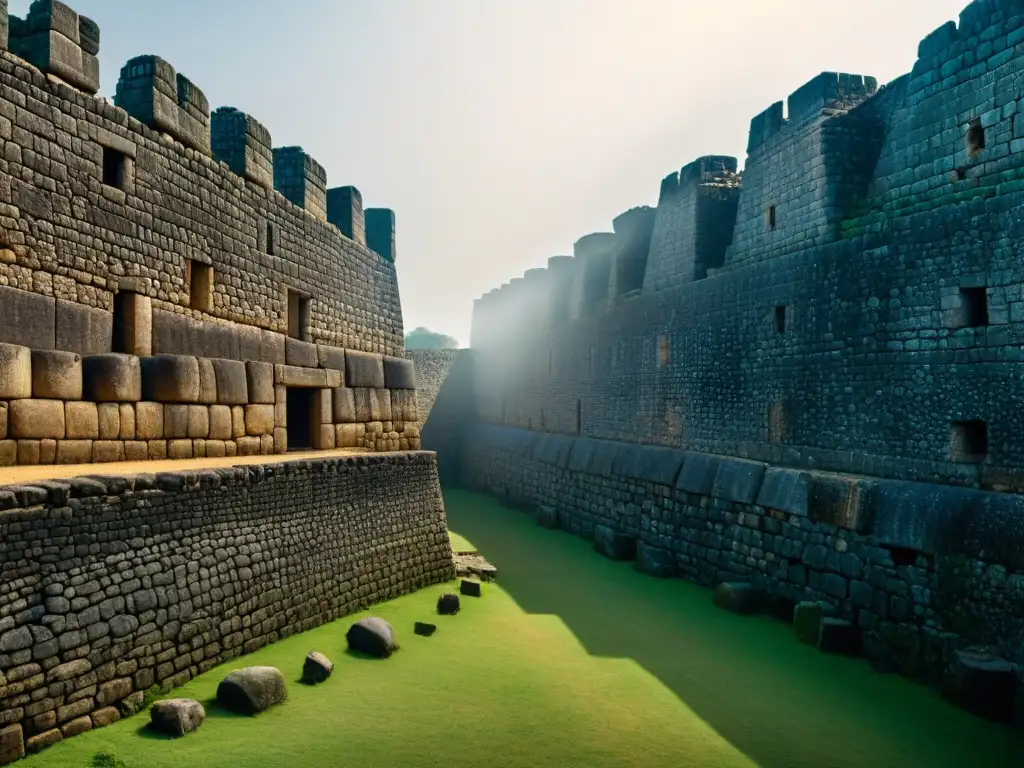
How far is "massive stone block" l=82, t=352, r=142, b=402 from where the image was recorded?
7.23 meters

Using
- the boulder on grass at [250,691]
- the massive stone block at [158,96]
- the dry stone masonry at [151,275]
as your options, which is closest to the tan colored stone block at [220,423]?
the dry stone masonry at [151,275]

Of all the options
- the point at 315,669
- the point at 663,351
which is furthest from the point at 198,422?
the point at 663,351

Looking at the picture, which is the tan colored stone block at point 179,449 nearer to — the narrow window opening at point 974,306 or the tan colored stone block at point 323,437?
the tan colored stone block at point 323,437

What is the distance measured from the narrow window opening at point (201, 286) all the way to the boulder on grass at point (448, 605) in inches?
193

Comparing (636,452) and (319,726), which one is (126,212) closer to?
(319,726)

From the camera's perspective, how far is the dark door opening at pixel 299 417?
11.3m

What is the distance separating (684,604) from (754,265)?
5503 mm

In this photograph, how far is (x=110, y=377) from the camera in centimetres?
733

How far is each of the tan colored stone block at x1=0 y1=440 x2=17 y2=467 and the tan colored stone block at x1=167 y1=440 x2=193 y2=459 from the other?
5.43 feet

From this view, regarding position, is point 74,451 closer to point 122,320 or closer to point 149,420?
point 149,420

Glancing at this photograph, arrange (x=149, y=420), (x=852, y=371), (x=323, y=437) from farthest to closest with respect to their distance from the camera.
→ 1. (x=323, y=437)
2. (x=852, y=371)
3. (x=149, y=420)

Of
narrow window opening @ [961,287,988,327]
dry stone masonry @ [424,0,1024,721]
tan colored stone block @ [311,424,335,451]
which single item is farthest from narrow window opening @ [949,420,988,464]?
tan colored stone block @ [311,424,335,451]

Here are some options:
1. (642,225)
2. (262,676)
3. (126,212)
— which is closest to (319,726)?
(262,676)

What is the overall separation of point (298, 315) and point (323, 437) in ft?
6.46
